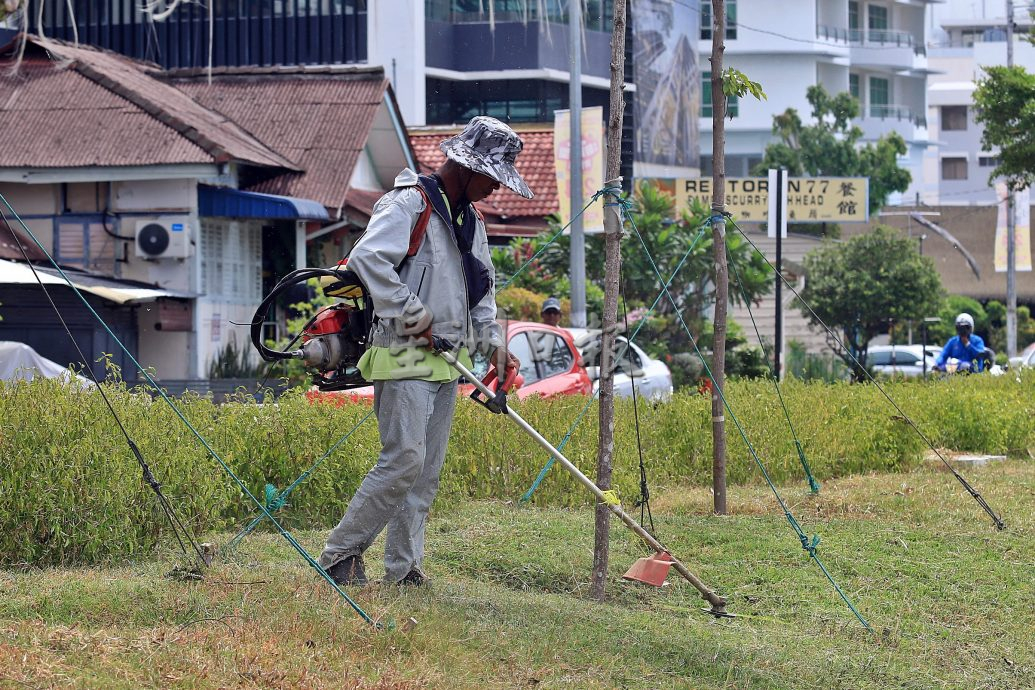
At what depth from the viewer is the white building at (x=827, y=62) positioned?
57.1m

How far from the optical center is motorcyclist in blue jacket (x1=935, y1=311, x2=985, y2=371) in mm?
15805

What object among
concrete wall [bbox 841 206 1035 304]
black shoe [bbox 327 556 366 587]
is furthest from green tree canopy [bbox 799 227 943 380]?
black shoe [bbox 327 556 366 587]

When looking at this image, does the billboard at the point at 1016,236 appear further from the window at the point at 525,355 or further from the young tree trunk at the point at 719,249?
the young tree trunk at the point at 719,249

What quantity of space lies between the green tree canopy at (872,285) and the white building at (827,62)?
70.1ft

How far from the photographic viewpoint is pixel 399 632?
15.8 ft

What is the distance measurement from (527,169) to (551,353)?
1485 centimetres

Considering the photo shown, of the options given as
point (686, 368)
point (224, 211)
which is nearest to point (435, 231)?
point (224, 211)

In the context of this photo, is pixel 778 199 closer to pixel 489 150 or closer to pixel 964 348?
pixel 964 348

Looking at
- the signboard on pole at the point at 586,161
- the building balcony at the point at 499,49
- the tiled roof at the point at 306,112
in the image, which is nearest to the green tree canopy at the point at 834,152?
the building balcony at the point at 499,49

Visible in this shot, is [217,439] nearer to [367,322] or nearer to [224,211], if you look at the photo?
[367,322]

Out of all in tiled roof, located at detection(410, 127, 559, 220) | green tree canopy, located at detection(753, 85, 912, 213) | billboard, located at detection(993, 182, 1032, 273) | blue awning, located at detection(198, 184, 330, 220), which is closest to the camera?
blue awning, located at detection(198, 184, 330, 220)

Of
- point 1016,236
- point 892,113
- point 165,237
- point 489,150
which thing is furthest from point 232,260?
point 892,113

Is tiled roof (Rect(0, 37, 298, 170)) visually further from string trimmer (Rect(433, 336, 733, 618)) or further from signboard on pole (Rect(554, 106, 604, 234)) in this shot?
string trimmer (Rect(433, 336, 733, 618))

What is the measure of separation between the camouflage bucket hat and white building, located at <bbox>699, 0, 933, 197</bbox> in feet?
161
